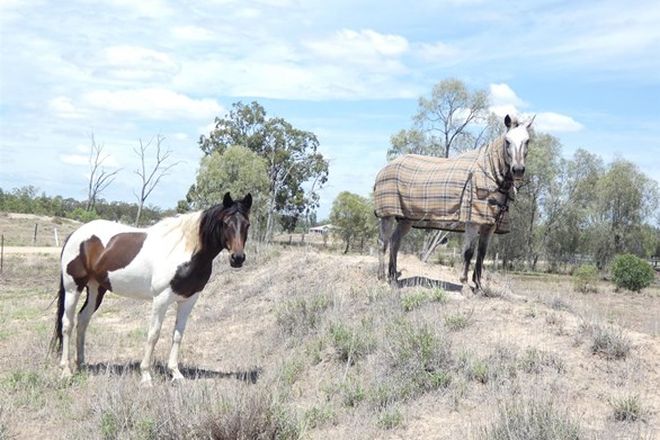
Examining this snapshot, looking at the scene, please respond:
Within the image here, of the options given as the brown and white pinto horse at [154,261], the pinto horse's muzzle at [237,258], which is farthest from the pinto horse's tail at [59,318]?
the pinto horse's muzzle at [237,258]

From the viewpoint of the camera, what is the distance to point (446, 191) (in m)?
9.67

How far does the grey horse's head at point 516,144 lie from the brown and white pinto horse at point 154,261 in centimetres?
380

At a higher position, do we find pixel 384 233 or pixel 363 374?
pixel 384 233

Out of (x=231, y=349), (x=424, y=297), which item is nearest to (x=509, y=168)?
(x=424, y=297)

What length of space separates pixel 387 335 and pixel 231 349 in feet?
9.30

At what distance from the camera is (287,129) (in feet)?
207

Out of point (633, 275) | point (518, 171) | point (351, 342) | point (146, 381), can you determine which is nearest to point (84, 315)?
point (146, 381)

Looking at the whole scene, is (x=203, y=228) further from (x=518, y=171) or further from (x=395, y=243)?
(x=395, y=243)

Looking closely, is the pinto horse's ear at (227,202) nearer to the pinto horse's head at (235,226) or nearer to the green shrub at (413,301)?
the pinto horse's head at (235,226)

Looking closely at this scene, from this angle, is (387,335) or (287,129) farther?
(287,129)

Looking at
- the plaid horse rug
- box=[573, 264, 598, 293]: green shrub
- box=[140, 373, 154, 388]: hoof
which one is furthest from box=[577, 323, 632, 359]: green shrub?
box=[573, 264, 598, 293]: green shrub

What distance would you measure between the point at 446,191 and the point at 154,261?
14.9ft

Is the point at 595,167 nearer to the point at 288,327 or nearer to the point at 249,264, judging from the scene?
the point at 249,264

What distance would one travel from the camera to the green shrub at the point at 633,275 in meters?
33.8
